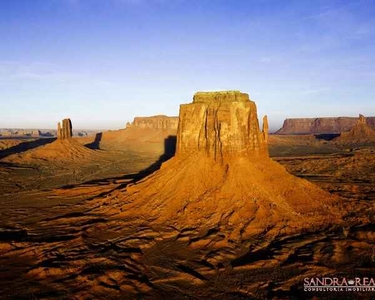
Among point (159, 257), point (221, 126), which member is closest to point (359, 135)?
point (221, 126)

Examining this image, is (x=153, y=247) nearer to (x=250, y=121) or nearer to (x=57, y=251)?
(x=57, y=251)

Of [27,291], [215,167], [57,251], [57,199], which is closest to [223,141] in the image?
A: [215,167]

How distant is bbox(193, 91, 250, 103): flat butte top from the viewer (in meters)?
24.5

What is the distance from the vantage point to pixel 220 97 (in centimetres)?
2520

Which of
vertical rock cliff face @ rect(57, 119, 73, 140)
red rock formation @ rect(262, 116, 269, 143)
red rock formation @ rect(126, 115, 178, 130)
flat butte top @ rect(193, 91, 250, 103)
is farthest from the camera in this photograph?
red rock formation @ rect(126, 115, 178, 130)

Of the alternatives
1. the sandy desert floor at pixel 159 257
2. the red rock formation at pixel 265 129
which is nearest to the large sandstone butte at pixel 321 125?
the red rock formation at pixel 265 129

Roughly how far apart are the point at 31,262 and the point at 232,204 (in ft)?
42.2

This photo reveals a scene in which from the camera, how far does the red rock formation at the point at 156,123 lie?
113 m

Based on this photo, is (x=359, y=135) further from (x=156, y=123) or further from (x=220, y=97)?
(x=220, y=97)

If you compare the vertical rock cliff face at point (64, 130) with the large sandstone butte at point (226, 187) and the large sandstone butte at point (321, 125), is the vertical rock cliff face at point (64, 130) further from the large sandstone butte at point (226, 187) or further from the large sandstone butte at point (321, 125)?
the large sandstone butte at point (321, 125)

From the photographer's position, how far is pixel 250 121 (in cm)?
2419

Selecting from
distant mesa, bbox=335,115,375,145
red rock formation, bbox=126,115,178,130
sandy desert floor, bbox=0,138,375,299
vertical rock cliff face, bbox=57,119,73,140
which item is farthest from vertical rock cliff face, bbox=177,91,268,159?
distant mesa, bbox=335,115,375,145

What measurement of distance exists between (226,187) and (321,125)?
175 m

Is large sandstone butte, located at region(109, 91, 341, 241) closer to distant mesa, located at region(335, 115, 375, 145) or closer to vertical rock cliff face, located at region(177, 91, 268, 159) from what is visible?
vertical rock cliff face, located at region(177, 91, 268, 159)
